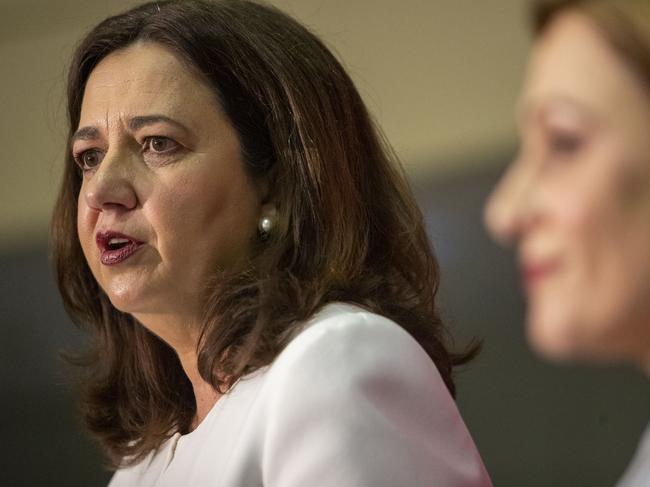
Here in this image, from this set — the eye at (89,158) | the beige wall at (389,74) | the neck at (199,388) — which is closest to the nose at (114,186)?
the eye at (89,158)

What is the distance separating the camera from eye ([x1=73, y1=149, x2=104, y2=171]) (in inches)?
74.9

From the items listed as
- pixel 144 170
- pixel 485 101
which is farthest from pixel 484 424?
pixel 144 170

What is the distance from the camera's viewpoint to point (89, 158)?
1917 mm

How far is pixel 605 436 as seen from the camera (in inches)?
125

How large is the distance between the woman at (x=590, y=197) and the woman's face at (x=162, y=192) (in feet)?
3.17

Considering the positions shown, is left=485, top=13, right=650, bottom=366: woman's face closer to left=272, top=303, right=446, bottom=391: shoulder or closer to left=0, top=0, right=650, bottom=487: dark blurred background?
left=272, top=303, right=446, bottom=391: shoulder

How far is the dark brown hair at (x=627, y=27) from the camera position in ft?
2.60

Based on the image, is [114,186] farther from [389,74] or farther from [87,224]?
[389,74]

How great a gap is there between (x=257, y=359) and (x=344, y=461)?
10.3 inches

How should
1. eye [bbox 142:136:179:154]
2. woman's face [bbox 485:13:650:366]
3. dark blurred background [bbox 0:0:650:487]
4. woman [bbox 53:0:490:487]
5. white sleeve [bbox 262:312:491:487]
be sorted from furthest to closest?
dark blurred background [bbox 0:0:650:487] → eye [bbox 142:136:179:154] → woman [bbox 53:0:490:487] → white sleeve [bbox 262:312:491:487] → woman's face [bbox 485:13:650:366]

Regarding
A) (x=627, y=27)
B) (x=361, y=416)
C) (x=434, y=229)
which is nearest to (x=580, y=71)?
(x=627, y=27)

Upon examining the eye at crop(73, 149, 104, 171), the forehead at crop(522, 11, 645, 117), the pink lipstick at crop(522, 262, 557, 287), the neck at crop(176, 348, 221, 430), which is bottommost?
the neck at crop(176, 348, 221, 430)

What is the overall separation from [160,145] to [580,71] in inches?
41.4

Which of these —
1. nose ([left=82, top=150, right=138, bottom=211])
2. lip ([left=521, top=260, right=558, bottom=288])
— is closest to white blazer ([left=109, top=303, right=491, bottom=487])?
nose ([left=82, top=150, right=138, bottom=211])
